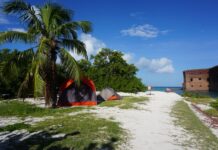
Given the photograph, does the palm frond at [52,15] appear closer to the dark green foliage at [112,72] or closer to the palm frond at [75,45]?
the palm frond at [75,45]

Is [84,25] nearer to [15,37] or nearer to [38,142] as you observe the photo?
[15,37]

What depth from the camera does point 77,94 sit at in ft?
64.1

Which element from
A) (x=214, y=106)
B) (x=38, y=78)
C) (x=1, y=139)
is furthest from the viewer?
(x=214, y=106)

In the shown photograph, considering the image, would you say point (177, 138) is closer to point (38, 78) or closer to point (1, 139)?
point (1, 139)

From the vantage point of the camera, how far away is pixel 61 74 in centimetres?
2578

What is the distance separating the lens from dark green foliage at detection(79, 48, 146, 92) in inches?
1440

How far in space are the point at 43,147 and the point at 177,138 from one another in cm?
444

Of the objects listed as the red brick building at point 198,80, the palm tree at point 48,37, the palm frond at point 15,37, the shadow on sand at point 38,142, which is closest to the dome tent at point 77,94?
the palm tree at point 48,37

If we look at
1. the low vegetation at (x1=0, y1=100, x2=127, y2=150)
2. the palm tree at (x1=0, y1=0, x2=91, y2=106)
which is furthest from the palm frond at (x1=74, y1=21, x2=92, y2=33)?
the low vegetation at (x1=0, y1=100, x2=127, y2=150)

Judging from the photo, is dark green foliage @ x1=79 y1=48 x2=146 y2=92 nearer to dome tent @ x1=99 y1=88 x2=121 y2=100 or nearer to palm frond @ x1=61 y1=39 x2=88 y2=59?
dome tent @ x1=99 y1=88 x2=121 y2=100

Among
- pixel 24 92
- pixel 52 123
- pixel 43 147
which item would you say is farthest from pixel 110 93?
pixel 43 147

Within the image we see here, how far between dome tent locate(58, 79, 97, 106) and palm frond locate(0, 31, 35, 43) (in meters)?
4.98

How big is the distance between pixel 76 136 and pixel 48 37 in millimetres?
9372

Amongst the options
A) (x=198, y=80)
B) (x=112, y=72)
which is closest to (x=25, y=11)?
(x=112, y=72)
